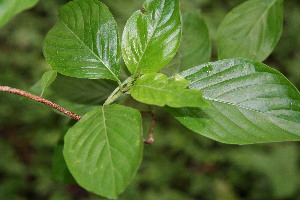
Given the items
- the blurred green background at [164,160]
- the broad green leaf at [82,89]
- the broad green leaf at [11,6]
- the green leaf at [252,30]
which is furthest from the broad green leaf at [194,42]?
the blurred green background at [164,160]

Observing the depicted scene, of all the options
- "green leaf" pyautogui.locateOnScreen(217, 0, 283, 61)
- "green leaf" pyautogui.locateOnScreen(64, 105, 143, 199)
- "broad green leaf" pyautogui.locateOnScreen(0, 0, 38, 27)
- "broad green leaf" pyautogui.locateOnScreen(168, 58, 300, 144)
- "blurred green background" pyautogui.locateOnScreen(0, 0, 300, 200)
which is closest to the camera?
"broad green leaf" pyautogui.locateOnScreen(0, 0, 38, 27)

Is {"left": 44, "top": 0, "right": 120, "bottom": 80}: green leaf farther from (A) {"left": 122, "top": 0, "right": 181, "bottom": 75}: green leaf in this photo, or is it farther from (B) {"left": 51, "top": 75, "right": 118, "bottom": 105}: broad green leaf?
(B) {"left": 51, "top": 75, "right": 118, "bottom": 105}: broad green leaf

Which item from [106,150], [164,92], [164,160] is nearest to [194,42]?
[164,92]

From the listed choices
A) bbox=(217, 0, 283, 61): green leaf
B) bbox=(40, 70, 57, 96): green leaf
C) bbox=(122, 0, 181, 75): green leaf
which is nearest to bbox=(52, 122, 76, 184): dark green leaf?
bbox=(40, 70, 57, 96): green leaf

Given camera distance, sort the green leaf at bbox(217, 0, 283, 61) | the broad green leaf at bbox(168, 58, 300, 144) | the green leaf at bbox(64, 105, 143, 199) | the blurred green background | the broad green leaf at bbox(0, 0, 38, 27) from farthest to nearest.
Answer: the blurred green background
the green leaf at bbox(217, 0, 283, 61)
the broad green leaf at bbox(168, 58, 300, 144)
the green leaf at bbox(64, 105, 143, 199)
the broad green leaf at bbox(0, 0, 38, 27)

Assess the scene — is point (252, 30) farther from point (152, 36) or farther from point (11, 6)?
point (11, 6)

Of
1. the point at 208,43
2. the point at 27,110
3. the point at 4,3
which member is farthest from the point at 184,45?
the point at 27,110

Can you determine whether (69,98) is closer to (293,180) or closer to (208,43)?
(208,43)

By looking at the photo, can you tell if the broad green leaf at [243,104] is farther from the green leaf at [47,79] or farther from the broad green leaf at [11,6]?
the broad green leaf at [11,6]
